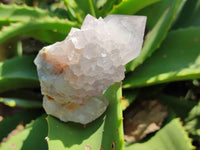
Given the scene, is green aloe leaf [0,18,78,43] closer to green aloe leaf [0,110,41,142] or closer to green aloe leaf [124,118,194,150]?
green aloe leaf [0,110,41,142]

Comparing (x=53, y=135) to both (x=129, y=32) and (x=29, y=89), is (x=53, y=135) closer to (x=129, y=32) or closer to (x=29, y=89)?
(x=129, y=32)

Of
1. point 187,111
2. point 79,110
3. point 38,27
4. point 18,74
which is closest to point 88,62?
point 79,110

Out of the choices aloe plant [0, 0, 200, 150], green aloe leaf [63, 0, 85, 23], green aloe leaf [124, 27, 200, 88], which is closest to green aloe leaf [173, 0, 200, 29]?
aloe plant [0, 0, 200, 150]

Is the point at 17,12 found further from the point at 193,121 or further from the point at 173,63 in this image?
the point at 193,121

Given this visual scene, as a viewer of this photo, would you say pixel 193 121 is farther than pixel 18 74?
Yes

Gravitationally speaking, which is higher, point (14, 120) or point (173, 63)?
point (173, 63)

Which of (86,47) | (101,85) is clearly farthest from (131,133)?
(86,47)
